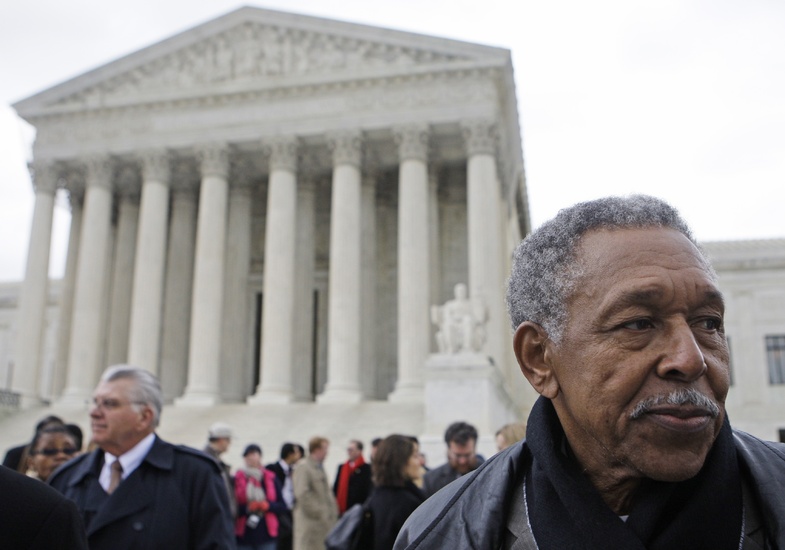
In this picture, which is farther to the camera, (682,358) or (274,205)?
(274,205)

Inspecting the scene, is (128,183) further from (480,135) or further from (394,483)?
(394,483)

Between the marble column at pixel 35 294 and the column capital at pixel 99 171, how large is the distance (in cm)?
205

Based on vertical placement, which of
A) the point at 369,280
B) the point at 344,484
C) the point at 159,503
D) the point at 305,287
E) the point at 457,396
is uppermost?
the point at 369,280

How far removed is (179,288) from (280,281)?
24.7 feet

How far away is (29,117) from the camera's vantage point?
36.5 meters

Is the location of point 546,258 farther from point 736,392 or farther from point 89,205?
point 736,392

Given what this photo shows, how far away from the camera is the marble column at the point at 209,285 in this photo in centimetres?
3216

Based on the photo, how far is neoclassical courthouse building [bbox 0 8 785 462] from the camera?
31.5 metres

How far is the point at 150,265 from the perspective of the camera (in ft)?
111

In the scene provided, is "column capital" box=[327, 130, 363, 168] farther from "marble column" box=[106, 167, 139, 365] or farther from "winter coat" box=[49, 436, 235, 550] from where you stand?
"winter coat" box=[49, 436, 235, 550]

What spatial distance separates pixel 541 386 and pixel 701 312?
44 centimetres

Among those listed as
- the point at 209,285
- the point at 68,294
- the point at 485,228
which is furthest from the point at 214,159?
the point at 485,228

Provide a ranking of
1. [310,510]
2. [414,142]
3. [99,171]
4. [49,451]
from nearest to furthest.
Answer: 1. [49,451]
2. [310,510]
3. [414,142]
4. [99,171]

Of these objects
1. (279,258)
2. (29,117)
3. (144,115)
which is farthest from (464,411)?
(29,117)
